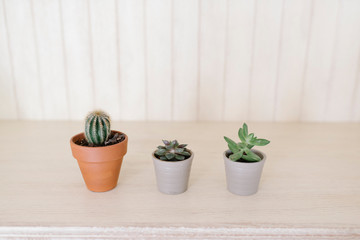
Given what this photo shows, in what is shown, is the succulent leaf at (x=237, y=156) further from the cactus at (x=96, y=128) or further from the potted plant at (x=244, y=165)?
the cactus at (x=96, y=128)

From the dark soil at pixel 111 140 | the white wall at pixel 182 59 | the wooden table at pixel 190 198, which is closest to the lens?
the wooden table at pixel 190 198

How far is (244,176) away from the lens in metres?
0.64

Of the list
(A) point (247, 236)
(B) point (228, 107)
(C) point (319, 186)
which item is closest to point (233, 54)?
(B) point (228, 107)

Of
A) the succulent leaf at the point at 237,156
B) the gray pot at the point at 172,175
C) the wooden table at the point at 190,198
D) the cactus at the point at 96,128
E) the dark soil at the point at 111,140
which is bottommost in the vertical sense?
the wooden table at the point at 190,198

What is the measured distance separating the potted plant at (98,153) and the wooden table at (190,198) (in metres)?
0.03

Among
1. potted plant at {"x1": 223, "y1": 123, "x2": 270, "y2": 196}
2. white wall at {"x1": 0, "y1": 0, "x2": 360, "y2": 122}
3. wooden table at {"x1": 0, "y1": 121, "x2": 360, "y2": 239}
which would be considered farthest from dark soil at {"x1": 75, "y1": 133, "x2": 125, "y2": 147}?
white wall at {"x1": 0, "y1": 0, "x2": 360, "y2": 122}

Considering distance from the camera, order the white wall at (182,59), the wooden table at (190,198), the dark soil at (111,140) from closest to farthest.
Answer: the wooden table at (190,198) → the dark soil at (111,140) → the white wall at (182,59)

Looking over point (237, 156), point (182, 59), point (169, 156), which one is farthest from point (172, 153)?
point (182, 59)

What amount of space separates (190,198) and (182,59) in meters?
0.64

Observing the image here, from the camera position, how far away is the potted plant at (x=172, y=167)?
0.64 meters

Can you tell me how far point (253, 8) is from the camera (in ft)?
3.60

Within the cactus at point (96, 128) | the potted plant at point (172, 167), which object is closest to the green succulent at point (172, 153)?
the potted plant at point (172, 167)

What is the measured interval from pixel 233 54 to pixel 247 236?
0.75 m

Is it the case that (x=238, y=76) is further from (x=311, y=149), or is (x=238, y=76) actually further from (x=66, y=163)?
(x=66, y=163)
